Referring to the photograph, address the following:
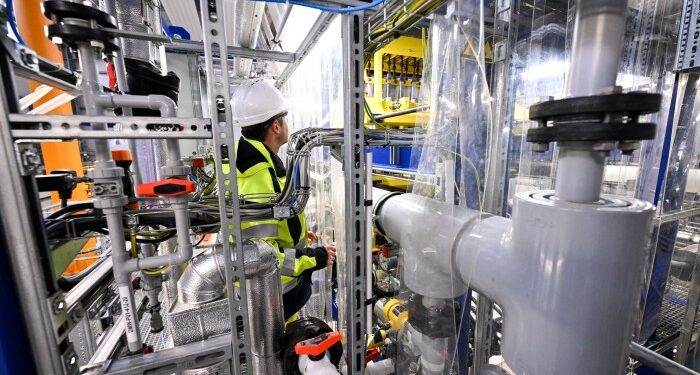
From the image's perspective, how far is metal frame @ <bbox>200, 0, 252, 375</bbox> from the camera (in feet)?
1.99

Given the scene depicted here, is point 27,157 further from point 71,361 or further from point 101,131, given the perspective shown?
point 71,361

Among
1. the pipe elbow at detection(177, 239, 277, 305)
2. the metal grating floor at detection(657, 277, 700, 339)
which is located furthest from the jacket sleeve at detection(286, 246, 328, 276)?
the metal grating floor at detection(657, 277, 700, 339)

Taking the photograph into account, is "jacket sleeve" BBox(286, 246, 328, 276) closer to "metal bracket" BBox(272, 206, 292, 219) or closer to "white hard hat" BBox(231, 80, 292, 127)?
"metal bracket" BBox(272, 206, 292, 219)

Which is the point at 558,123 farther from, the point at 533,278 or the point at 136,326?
the point at 136,326

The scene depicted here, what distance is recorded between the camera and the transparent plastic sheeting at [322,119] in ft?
4.15

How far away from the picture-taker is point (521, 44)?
918 millimetres

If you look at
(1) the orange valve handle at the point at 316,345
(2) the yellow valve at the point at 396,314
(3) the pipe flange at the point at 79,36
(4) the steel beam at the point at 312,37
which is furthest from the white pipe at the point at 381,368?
(4) the steel beam at the point at 312,37

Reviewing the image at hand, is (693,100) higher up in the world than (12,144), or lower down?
higher up

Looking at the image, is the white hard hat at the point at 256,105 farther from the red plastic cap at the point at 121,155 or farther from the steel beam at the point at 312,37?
the red plastic cap at the point at 121,155

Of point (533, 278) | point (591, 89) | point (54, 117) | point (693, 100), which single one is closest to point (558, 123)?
point (591, 89)

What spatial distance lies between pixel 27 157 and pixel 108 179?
125mm

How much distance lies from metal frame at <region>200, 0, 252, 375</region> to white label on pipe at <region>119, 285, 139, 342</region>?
23cm

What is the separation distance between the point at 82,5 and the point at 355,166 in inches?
27.5

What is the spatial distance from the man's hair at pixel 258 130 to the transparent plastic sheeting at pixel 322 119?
282 mm
